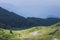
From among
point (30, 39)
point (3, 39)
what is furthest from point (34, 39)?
point (3, 39)

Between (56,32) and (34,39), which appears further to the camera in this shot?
(56,32)

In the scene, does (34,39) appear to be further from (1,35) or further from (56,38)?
(1,35)

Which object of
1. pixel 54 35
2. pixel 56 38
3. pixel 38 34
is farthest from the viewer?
pixel 38 34

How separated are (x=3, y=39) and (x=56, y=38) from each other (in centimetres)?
4984

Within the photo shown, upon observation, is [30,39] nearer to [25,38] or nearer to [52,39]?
[25,38]

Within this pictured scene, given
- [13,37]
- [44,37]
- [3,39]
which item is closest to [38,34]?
[44,37]

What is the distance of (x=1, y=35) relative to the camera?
189000mm

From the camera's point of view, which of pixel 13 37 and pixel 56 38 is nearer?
pixel 56 38

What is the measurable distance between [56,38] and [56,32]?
65.0 ft

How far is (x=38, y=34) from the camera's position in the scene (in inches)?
7835

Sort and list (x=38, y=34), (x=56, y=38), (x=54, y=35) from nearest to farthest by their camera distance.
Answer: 1. (x=56, y=38)
2. (x=54, y=35)
3. (x=38, y=34)

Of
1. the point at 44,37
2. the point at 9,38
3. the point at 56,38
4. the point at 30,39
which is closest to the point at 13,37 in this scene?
the point at 9,38

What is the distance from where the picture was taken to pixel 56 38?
175250 mm

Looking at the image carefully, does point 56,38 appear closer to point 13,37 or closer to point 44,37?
point 44,37
